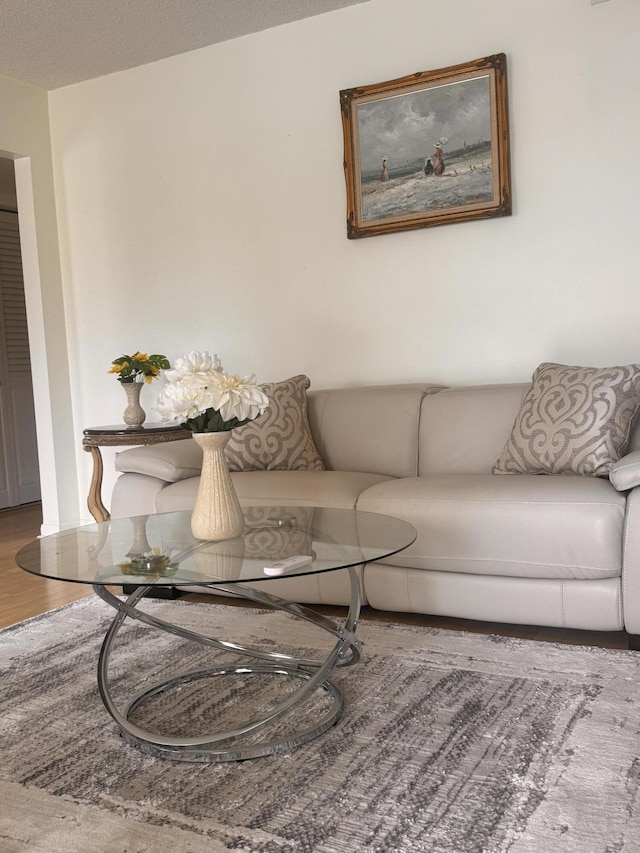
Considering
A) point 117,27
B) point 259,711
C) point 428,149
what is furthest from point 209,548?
point 117,27

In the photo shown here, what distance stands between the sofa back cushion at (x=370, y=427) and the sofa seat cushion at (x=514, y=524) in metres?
0.57

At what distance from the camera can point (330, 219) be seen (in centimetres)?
412

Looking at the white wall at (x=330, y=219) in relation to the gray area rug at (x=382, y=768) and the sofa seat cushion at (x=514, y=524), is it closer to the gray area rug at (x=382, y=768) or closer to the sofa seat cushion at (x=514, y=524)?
the sofa seat cushion at (x=514, y=524)

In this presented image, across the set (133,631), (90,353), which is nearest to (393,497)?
(133,631)

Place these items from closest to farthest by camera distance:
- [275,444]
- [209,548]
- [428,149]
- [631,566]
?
[209,548] → [631,566] → [275,444] → [428,149]

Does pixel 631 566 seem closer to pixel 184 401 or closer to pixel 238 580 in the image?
pixel 238 580

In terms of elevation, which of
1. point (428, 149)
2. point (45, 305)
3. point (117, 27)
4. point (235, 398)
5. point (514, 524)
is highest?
point (117, 27)

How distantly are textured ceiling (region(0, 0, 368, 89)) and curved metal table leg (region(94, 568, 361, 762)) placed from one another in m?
2.95

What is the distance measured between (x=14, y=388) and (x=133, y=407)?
8.20 feet

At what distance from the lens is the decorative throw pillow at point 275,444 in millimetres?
3506

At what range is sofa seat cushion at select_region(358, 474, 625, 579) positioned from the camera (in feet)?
8.27

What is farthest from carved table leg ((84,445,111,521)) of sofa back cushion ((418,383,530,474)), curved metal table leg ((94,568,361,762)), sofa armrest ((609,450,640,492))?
sofa armrest ((609,450,640,492))

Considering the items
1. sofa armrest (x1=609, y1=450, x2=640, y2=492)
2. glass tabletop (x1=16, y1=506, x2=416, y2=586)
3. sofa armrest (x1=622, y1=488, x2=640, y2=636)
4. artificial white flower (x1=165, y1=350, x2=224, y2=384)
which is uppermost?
artificial white flower (x1=165, y1=350, x2=224, y2=384)

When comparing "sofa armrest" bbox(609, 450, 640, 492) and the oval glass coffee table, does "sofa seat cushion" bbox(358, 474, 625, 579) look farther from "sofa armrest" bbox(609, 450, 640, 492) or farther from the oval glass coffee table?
the oval glass coffee table
